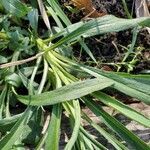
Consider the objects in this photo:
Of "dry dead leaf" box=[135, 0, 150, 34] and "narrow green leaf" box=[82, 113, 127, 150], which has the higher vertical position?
"dry dead leaf" box=[135, 0, 150, 34]

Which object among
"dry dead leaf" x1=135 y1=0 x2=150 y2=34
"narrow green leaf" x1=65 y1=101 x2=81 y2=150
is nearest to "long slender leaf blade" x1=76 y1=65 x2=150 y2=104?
"narrow green leaf" x1=65 y1=101 x2=81 y2=150

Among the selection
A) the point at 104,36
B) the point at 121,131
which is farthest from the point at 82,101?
the point at 104,36

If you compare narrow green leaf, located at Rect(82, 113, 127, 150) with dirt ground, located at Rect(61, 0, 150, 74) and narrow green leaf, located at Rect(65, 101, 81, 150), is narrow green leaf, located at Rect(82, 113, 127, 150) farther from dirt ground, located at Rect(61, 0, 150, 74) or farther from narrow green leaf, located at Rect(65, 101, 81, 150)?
dirt ground, located at Rect(61, 0, 150, 74)

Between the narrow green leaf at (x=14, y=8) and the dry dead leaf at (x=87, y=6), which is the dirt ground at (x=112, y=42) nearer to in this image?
the dry dead leaf at (x=87, y=6)

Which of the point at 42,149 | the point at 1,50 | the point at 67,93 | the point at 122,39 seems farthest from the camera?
the point at 122,39

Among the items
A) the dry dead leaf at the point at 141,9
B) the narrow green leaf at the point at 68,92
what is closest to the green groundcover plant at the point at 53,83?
the narrow green leaf at the point at 68,92

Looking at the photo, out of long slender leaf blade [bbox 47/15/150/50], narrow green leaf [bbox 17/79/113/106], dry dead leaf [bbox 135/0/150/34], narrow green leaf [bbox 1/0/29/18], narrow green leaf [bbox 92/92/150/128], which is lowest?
narrow green leaf [bbox 92/92/150/128]

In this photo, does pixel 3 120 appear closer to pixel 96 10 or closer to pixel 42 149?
pixel 42 149

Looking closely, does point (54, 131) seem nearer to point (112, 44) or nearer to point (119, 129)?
point (119, 129)

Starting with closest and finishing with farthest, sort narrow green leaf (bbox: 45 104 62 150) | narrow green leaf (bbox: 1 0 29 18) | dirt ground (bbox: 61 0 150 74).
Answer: narrow green leaf (bbox: 45 104 62 150)
narrow green leaf (bbox: 1 0 29 18)
dirt ground (bbox: 61 0 150 74)
